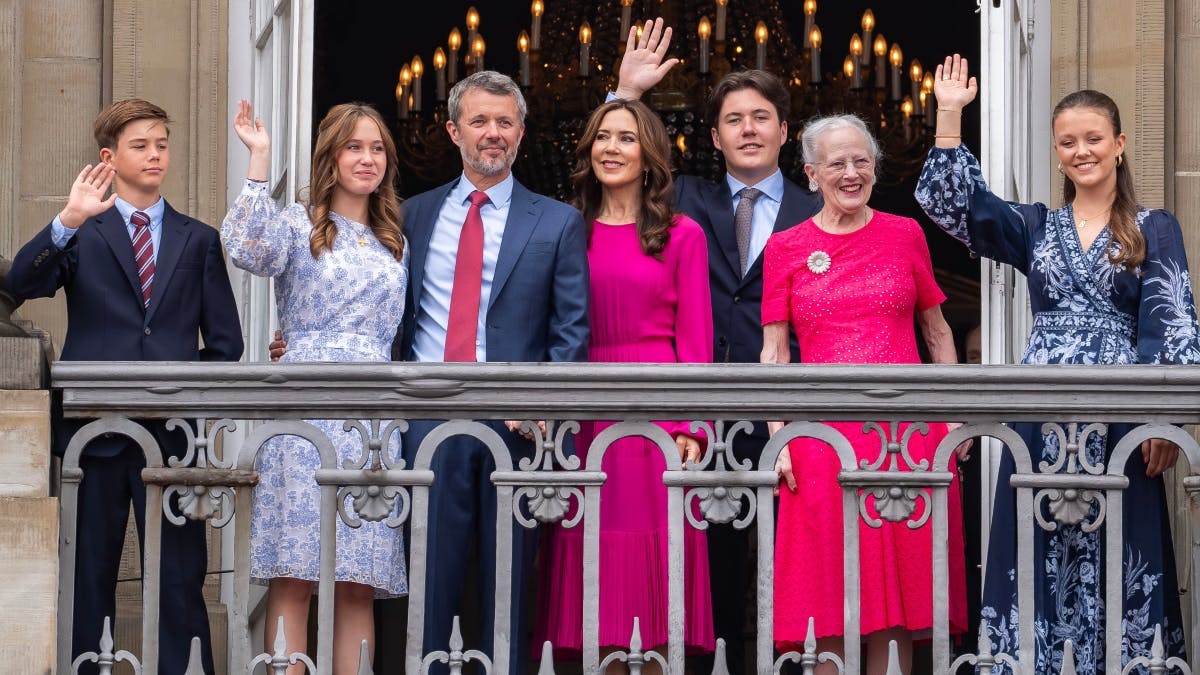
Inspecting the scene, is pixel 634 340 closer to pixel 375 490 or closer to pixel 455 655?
pixel 375 490

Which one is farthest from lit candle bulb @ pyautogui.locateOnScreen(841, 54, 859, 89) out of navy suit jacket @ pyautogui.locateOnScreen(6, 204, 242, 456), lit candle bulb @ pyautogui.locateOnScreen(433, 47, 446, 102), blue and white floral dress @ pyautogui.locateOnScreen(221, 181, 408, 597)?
navy suit jacket @ pyautogui.locateOnScreen(6, 204, 242, 456)

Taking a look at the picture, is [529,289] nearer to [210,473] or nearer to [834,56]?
[210,473]

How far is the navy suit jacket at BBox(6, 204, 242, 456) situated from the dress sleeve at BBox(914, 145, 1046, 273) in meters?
2.11

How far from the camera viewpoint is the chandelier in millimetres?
10734

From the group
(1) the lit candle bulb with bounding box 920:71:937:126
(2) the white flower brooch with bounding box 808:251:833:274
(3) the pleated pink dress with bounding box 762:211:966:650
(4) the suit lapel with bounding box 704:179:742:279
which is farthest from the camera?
(1) the lit candle bulb with bounding box 920:71:937:126

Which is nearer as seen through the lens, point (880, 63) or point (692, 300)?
point (692, 300)

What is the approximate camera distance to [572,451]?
5.71 metres

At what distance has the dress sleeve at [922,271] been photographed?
643 centimetres

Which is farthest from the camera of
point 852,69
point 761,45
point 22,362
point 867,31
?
point 852,69

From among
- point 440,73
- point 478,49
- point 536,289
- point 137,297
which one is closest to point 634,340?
point 536,289

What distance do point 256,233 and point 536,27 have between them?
4549 millimetres

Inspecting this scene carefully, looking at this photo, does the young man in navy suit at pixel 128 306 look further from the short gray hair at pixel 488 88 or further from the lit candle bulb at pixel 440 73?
the lit candle bulb at pixel 440 73

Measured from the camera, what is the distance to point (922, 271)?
6438mm

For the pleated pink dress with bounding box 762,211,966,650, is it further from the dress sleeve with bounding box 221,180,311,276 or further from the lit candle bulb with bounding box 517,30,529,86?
the lit candle bulb with bounding box 517,30,529,86
